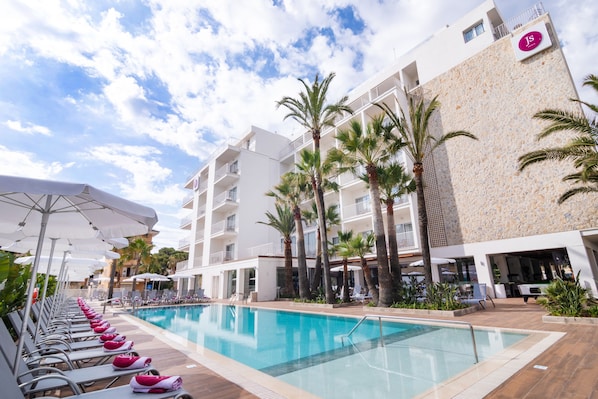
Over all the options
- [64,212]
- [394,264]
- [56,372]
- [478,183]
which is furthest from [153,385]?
[478,183]

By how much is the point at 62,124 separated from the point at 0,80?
305cm

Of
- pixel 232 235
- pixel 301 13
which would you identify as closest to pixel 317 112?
pixel 301 13

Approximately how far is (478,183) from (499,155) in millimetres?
2181

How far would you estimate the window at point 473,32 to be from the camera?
21.4m

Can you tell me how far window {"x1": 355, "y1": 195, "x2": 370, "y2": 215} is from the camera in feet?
77.3

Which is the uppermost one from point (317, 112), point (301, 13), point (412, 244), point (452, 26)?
point (452, 26)

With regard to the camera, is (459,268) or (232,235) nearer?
(459,268)

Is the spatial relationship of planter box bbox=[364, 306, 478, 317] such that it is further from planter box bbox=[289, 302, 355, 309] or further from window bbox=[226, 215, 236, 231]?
window bbox=[226, 215, 236, 231]

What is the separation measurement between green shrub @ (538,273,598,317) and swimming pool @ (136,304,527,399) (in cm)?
258

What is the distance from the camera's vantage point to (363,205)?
24.0 m

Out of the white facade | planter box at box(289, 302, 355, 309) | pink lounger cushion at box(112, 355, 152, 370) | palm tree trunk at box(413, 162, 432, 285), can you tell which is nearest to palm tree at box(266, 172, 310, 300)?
planter box at box(289, 302, 355, 309)

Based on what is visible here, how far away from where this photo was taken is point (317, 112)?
1800 cm

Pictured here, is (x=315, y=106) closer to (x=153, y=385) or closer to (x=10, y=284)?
(x=10, y=284)

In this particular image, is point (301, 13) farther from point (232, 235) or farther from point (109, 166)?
point (232, 235)
